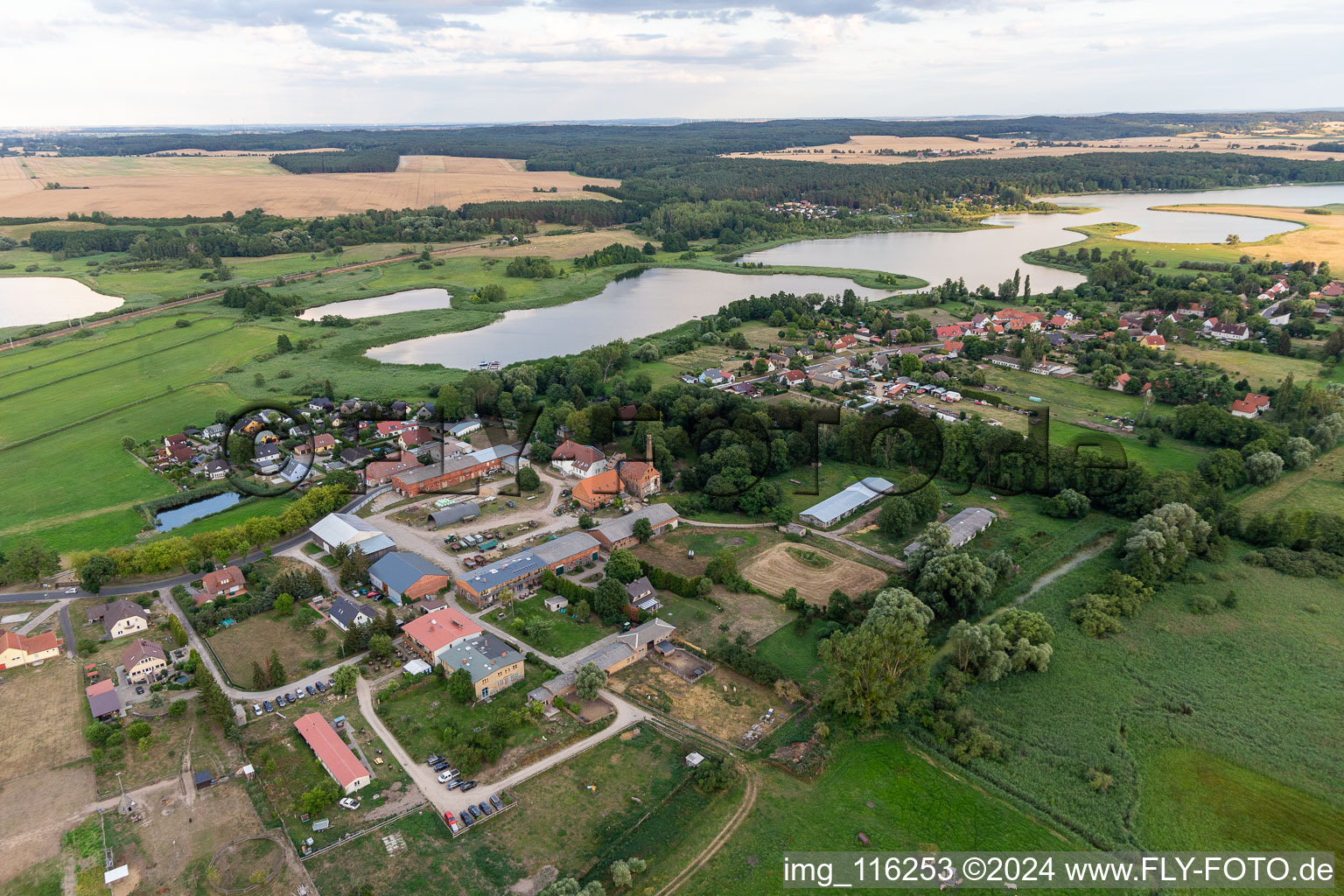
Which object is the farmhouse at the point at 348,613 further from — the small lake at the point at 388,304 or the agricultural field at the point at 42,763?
the small lake at the point at 388,304

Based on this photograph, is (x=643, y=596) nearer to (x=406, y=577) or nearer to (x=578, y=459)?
(x=406, y=577)

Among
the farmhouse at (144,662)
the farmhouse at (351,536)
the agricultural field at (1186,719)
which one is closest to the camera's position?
the agricultural field at (1186,719)

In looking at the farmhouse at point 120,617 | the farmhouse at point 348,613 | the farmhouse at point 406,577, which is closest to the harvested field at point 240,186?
the farmhouse at point 120,617

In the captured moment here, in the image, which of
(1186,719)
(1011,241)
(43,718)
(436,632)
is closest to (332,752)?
(436,632)

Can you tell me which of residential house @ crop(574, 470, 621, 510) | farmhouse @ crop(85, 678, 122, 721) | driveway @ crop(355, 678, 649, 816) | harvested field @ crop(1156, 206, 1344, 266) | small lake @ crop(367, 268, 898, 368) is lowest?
driveway @ crop(355, 678, 649, 816)

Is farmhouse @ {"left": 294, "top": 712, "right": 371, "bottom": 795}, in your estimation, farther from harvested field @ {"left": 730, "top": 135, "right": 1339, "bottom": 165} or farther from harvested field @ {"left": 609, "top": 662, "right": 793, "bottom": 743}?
harvested field @ {"left": 730, "top": 135, "right": 1339, "bottom": 165}

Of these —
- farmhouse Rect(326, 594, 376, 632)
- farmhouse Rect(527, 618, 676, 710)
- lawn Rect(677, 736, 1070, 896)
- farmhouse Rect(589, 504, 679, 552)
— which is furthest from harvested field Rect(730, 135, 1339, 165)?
lawn Rect(677, 736, 1070, 896)
